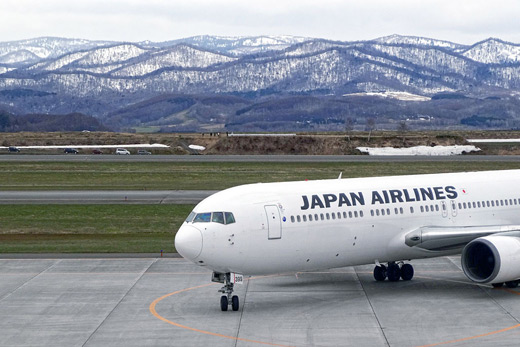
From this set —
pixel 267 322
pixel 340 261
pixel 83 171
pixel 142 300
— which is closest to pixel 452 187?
pixel 340 261

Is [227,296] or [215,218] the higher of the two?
[215,218]

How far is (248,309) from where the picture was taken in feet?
106

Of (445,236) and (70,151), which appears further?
(70,151)

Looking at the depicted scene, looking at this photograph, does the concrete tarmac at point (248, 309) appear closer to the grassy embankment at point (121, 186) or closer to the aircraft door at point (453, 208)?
the aircraft door at point (453, 208)

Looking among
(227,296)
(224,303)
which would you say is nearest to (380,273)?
(227,296)

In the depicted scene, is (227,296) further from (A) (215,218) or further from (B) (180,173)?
(B) (180,173)

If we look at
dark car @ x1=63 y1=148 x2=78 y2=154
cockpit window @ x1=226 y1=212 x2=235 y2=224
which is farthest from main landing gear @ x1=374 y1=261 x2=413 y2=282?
dark car @ x1=63 y1=148 x2=78 y2=154

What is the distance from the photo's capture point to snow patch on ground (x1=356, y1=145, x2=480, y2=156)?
13000cm

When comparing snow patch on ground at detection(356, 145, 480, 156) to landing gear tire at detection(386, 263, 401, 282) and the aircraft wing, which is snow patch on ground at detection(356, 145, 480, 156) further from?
the aircraft wing

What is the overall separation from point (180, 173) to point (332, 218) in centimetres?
5943

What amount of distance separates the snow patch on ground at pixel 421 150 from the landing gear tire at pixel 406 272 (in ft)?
304

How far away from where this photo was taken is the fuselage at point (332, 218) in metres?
31.2

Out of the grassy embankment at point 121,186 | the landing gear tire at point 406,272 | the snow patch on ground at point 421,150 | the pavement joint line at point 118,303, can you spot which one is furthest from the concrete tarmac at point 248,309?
the snow patch on ground at point 421,150

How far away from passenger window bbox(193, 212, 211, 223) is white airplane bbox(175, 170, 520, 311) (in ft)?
0.12
